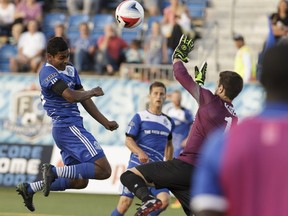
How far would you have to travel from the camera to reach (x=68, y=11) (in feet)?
74.1

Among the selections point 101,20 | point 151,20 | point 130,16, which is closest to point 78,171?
point 130,16

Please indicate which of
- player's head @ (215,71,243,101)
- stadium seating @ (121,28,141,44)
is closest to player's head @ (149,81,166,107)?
player's head @ (215,71,243,101)

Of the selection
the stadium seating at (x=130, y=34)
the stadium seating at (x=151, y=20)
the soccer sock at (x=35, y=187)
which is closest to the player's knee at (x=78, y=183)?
the soccer sock at (x=35, y=187)

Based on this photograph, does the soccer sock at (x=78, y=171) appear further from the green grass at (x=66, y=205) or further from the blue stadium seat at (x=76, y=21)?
Result: the blue stadium seat at (x=76, y=21)

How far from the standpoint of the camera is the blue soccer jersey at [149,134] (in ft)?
36.9

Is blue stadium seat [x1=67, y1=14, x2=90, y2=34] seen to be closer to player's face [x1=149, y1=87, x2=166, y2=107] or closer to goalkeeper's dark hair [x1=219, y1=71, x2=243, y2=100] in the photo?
player's face [x1=149, y1=87, x2=166, y2=107]

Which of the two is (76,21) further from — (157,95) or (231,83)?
(231,83)

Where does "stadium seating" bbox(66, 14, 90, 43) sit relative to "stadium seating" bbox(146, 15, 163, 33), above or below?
below

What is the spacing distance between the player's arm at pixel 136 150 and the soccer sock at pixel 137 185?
180cm

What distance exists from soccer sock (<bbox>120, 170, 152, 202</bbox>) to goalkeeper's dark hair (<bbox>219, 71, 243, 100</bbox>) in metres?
1.21

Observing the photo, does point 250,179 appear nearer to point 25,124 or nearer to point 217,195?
point 217,195

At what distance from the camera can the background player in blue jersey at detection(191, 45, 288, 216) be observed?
3451mm

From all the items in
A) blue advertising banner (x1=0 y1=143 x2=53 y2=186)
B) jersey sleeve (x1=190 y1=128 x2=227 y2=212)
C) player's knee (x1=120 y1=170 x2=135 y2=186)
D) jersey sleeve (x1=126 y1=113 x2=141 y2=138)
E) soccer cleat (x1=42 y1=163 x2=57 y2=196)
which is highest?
jersey sleeve (x1=190 y1=128 x2=227 y2=212)

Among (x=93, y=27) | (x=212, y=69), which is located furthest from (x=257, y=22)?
(x=93, y=27)
